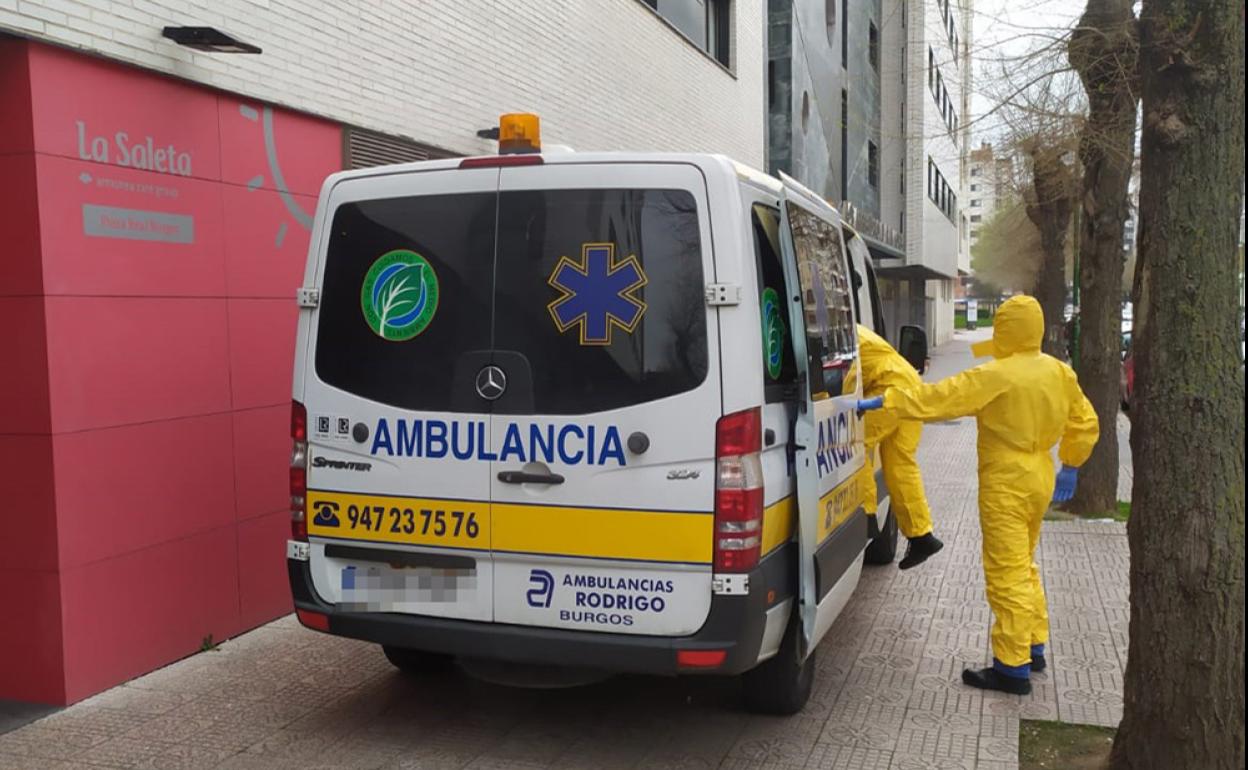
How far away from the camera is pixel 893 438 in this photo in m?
5.72

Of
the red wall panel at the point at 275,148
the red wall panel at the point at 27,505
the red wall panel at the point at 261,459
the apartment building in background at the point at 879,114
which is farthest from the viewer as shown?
the apartment building in background at the point at 879,114

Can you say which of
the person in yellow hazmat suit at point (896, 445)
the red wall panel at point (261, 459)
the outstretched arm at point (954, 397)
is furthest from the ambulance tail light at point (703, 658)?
the red wall panel at point (261, 459)

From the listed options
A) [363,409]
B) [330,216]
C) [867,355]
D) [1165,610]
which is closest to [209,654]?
[363,409]

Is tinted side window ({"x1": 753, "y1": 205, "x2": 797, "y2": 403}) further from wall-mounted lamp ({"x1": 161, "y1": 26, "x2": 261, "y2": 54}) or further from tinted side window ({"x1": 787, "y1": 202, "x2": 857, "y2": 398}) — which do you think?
wall-mounted lamp ({"x1": 161, "y1": 26, "x2": 261, "y2": 54})

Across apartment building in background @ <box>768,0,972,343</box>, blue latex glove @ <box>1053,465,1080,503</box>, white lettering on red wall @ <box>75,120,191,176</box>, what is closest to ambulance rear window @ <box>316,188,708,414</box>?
white lettering on red wall @ <box>75,120,191,176</box>

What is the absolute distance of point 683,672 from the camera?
12.6 ft

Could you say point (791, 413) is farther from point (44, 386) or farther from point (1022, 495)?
point (44, 386)

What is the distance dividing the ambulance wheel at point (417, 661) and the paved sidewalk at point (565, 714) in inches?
2.9

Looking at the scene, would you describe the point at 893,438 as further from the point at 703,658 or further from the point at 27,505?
the point at 27,505

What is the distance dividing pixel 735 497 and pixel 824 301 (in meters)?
1.38

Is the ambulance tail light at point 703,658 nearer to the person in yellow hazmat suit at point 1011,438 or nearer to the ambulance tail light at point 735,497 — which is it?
the ambulance tail light at point 735,497

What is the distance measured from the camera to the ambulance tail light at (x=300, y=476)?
14.3 ft

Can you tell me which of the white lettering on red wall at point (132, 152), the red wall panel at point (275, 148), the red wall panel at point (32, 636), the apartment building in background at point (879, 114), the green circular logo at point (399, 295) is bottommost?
the red wall panel at point (32, 636)

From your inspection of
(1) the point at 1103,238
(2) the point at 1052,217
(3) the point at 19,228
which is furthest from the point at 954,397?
(2) the point at 1052,217
